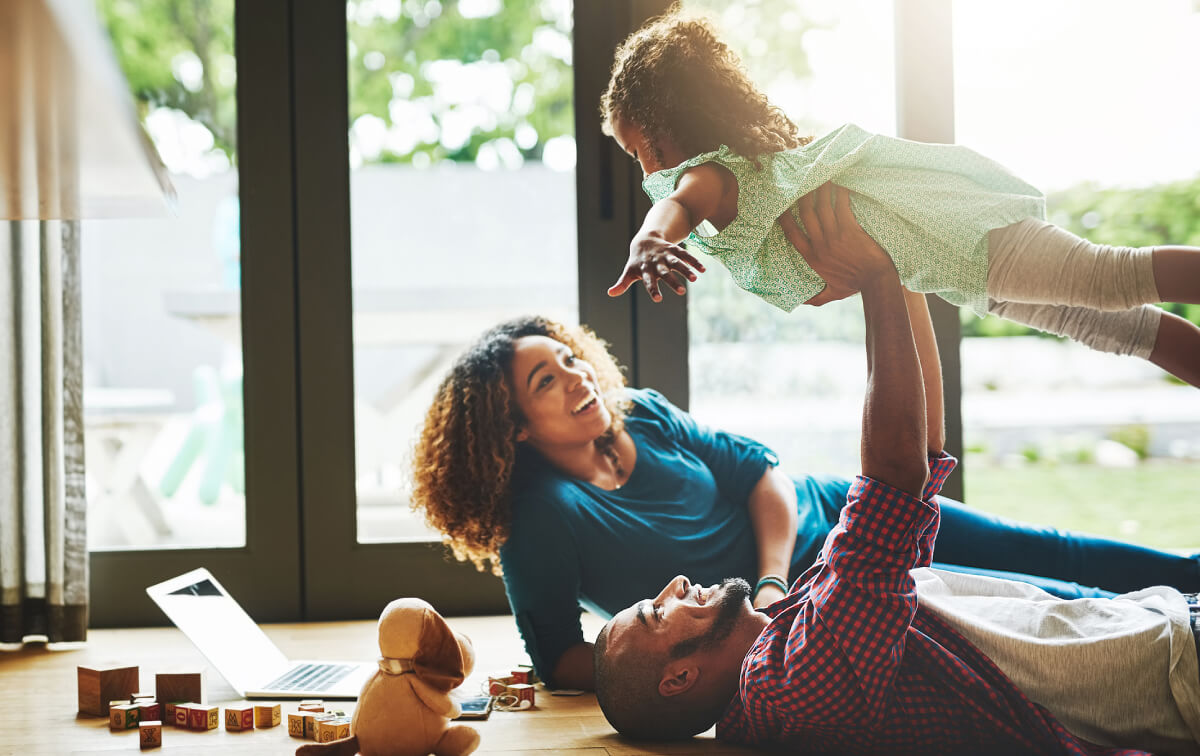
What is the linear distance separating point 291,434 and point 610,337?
826 mm

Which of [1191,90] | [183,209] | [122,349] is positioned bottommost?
[122,349]

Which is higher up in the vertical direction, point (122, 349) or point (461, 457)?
point (122, 349)

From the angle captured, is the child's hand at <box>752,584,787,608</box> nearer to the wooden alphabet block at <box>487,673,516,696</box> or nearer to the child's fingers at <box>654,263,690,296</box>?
the wooden alphabet block at <box>487,673,516,696</box>

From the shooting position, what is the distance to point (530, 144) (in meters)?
2.55

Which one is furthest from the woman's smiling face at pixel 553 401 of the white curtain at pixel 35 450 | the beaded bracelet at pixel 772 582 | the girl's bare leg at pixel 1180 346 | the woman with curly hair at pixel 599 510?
the white curtain at pixel 35 450

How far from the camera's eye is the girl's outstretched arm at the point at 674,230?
3.76 ft

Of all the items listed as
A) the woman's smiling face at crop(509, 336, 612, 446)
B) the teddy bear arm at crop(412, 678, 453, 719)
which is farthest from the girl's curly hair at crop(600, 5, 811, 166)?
the teddy bear arm at crop(412, 678, 453, 719)

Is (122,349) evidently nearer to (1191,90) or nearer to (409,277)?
(409,277)

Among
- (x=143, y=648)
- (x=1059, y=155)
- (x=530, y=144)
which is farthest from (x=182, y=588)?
(x=1059, y=155)

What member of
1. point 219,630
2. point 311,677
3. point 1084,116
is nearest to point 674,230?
point 311,677

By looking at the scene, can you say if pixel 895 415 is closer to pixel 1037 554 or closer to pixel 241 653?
pixel 1037 554

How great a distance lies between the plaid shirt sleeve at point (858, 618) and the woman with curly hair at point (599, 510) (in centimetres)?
48

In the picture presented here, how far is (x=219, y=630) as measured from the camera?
6.20 ft

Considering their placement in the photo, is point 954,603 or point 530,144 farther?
point 530,144
